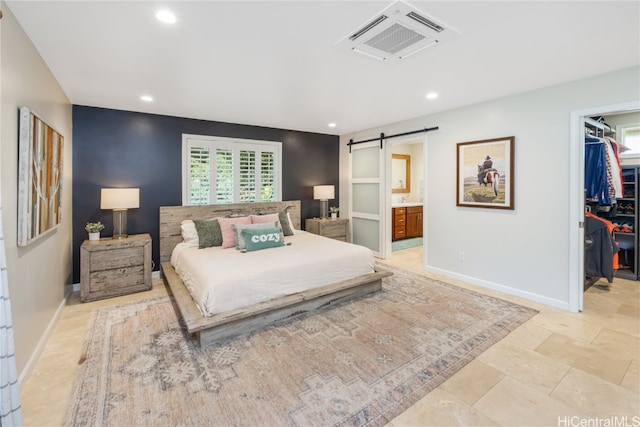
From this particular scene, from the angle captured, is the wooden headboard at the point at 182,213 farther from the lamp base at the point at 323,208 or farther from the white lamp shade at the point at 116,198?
the lamp base at the point at 323,208

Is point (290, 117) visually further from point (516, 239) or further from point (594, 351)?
point (594, 351)

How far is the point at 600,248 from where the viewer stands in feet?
12.0

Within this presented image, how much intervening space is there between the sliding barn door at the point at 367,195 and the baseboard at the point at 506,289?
1.31 meters

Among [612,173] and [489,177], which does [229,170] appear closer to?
[489,177]

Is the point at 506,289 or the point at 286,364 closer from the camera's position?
the point at 286,364

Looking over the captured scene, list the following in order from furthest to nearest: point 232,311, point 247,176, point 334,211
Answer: point 334,211 → point 247,176 → point 232,311

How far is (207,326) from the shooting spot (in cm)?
244

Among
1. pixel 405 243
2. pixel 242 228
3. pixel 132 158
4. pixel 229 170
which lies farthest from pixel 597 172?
pixel 132 158

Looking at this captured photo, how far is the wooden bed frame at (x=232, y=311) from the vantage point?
253 cm

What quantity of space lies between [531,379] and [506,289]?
1846mm

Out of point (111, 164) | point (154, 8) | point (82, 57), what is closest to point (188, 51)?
point (154, 8)

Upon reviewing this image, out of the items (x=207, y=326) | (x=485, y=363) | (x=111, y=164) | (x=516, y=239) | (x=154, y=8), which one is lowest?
(x=485, y=363)

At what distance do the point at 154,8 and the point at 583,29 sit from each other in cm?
286

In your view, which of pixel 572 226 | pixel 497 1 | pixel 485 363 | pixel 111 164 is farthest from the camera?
pixel 111 164
